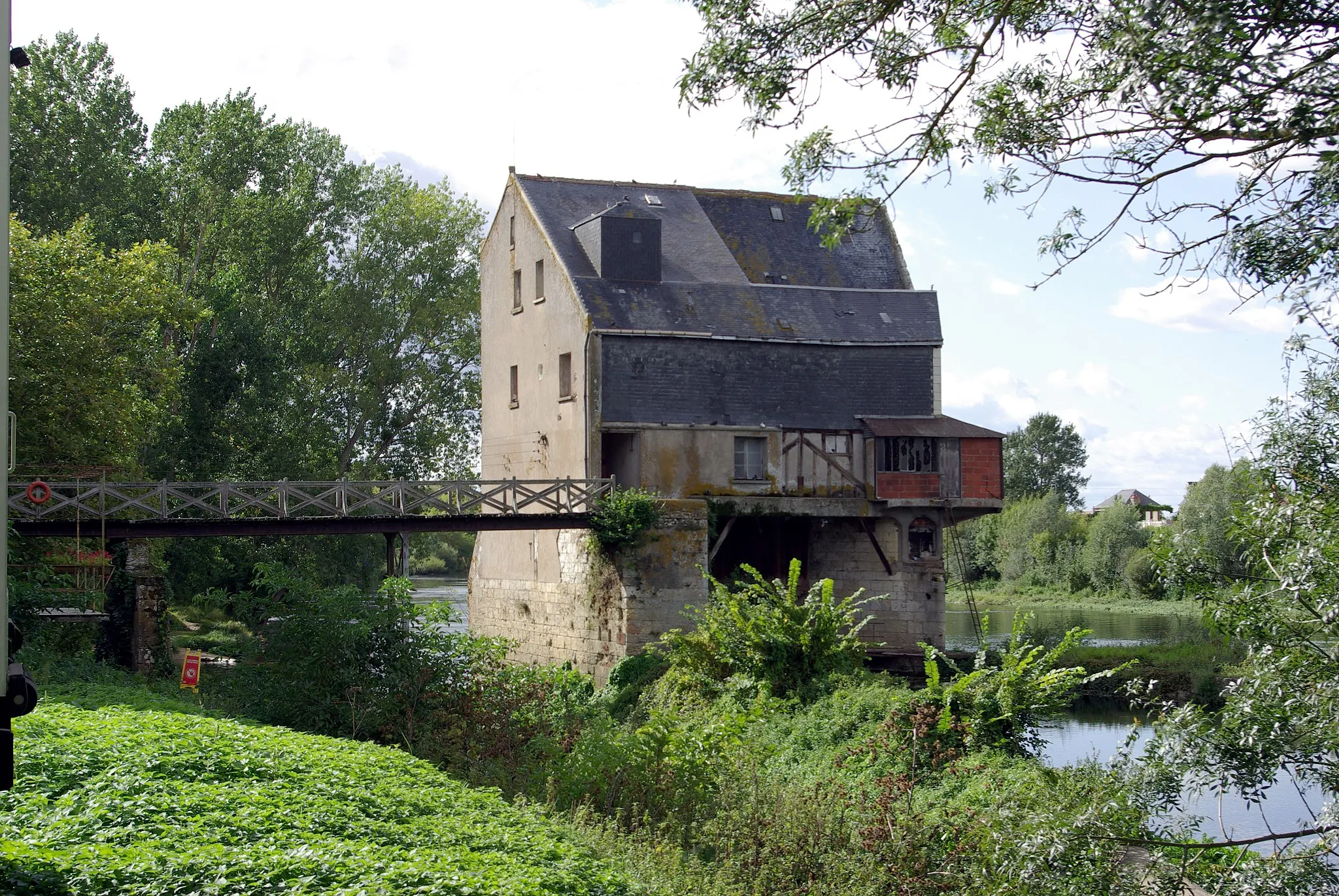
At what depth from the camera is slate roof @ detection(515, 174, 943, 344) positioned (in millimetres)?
26250

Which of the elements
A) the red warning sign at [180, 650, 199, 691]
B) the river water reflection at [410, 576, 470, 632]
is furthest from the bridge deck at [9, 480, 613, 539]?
the river water reflection at [410, 576, 470, 632]

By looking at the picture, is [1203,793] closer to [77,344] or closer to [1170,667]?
[1170,667]

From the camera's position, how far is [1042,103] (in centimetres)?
903

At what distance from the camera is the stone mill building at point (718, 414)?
25141mm

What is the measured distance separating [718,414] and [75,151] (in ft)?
66.7

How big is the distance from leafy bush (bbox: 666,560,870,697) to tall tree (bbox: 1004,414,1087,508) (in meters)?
69.8

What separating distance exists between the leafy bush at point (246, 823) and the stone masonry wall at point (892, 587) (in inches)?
688

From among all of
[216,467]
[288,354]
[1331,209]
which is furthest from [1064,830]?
[288,354]

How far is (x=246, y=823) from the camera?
25.4 feet

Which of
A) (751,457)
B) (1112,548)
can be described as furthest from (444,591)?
(751,457)

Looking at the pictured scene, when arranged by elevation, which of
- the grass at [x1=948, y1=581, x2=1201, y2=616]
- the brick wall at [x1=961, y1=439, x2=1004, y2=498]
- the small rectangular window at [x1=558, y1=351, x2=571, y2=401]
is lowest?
the grass at [x1=948, y1=581, x2=1201, y2=616]

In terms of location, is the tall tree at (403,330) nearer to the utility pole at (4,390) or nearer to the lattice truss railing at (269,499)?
the lattice truss railing at (269,499)

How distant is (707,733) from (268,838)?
6136 millimetres

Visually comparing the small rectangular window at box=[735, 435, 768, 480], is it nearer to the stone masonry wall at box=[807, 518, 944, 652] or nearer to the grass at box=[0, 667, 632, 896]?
the stone masonry wall at box=[807, 518, 944, 652]
